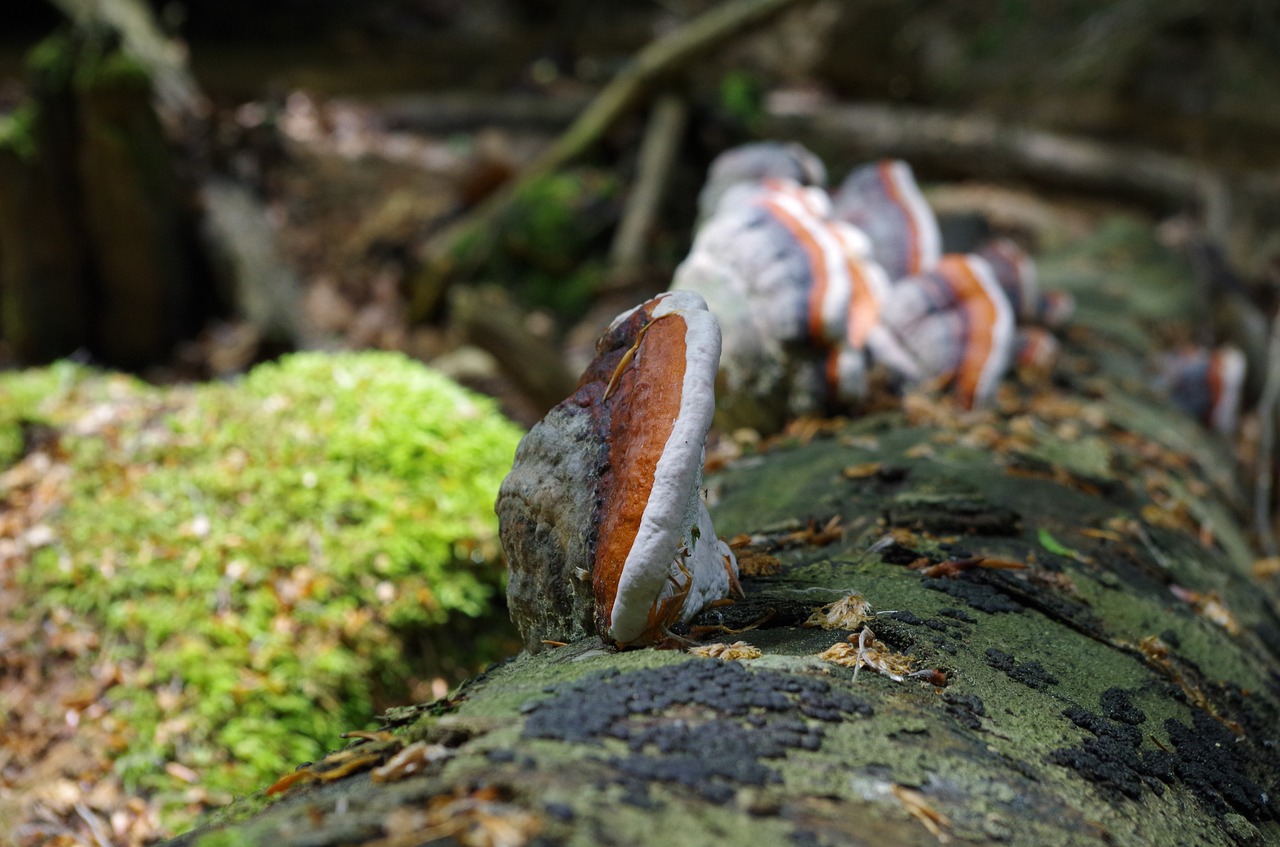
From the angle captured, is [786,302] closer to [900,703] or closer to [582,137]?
[900,703]

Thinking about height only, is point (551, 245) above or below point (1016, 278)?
above

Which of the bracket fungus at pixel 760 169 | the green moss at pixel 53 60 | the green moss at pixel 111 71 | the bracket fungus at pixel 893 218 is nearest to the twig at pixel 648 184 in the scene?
the bracket fungus at pixel 760 169

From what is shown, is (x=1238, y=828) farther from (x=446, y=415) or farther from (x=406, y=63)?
(x=406, y=63)

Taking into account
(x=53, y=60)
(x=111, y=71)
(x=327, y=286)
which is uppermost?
(x=53, y=60)

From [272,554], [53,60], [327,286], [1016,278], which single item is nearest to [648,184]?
[327,286]

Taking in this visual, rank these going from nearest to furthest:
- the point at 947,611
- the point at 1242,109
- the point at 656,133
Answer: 1. the point at 947,611
2. the point at 656,133
3. the point at 1242,109

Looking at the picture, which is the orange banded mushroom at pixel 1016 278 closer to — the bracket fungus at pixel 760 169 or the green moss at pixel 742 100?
the bracket fungus at pixel 760 169

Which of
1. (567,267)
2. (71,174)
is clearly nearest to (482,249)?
(567,267)
